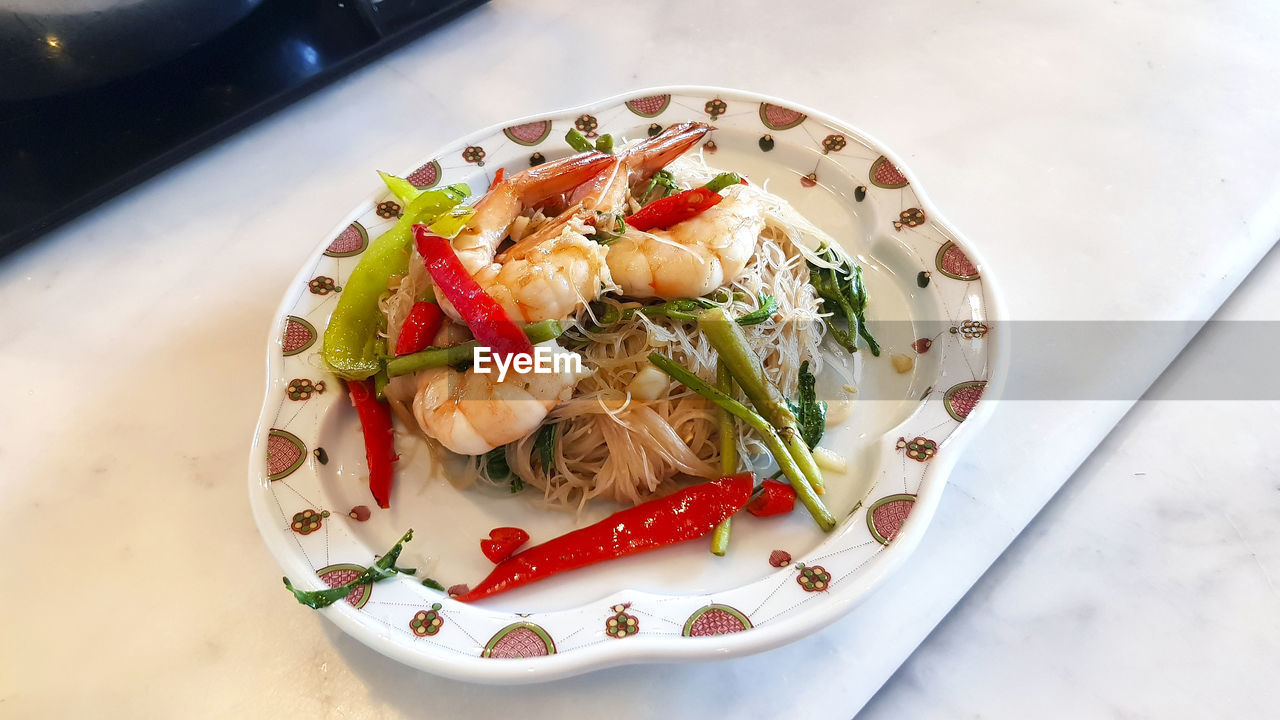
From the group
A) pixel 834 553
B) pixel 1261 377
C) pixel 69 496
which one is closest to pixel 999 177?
pixel 1261 377

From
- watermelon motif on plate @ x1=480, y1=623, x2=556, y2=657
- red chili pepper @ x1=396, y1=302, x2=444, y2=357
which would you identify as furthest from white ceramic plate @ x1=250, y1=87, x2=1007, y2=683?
red chili pepper @ x1=396, y1=302, x2=444, y2=357

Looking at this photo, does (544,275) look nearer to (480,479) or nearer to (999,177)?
(480,479)

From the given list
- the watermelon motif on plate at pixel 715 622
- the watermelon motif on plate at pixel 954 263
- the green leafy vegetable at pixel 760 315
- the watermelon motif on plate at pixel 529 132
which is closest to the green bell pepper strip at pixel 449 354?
the green leafy vegetable at pixel 760 315

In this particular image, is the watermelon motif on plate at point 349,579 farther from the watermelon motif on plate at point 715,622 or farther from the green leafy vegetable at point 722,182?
the green leafy vegetable at point 722,182

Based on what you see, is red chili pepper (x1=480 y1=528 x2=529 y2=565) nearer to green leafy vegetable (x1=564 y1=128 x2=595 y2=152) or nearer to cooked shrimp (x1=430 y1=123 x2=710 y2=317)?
cooked shrimp (x1=430 y1=123 x2=710 y2=317)

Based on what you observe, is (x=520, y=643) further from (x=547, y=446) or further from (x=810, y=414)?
(x=810, y=414)

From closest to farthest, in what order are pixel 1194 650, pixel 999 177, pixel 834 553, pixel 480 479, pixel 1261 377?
1. pixel 834 553
2. pixel 1194 650
3. pixel 480 479
4. pixel 1261 377
5. pixel 999 177
